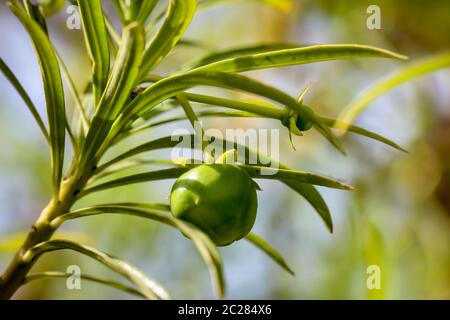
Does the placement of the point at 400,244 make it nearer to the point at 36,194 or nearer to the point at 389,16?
the point at 389,16

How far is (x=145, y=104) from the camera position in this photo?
855 mm

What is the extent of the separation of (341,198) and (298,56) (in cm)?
162

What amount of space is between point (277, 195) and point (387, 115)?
0.52 m

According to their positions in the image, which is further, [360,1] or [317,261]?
[360,1]

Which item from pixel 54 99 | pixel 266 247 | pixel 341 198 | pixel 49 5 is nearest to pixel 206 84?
pixel 54 99

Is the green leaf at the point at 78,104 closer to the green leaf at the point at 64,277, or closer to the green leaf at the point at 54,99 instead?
the green leaf at the point at 54,99

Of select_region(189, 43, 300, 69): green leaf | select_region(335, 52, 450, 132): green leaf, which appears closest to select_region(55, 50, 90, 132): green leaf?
select_region(189, 43, 300, 69): green leaf

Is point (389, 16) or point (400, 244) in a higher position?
point (389, 16)

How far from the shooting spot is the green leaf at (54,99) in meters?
0.85

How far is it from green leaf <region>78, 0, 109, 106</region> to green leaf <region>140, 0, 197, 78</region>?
0.26 ft

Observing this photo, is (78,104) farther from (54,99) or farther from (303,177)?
(303,177)
